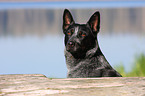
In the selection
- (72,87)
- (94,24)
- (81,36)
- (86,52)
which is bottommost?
(72,87)

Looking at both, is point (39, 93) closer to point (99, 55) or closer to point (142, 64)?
point (99, 55)

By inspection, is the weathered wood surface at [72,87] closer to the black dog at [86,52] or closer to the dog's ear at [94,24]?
the black dog at [86,52]

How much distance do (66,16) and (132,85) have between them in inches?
62.2

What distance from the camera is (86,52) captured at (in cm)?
418

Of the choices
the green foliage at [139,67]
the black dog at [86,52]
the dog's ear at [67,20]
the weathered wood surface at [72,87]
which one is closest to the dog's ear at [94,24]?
the black dog at [86,52]

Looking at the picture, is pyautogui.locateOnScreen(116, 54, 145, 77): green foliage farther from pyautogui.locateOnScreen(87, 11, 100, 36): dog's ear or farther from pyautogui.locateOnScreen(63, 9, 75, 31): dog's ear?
pyautogui.locateOnScreen(63, 9, 75, 31): dog's ear

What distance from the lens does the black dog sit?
4.08 metres

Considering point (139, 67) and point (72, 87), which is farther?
point (139, 67)

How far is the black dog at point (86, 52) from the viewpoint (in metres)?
4.08

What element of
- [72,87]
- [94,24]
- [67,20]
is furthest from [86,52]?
[72,87]

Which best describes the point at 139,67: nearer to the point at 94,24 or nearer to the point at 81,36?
the point at 94,24

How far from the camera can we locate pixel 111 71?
4113mm

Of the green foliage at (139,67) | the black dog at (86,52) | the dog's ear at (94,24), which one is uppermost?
the dog's ear at (94,24)

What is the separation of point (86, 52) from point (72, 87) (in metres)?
0.91
